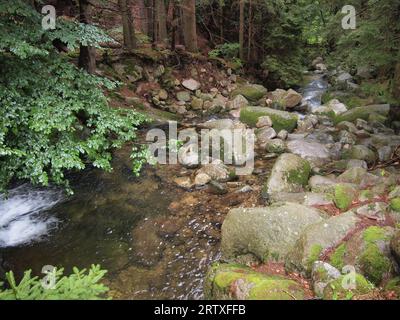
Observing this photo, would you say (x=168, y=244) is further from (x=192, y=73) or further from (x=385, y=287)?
(x=192, y=73)

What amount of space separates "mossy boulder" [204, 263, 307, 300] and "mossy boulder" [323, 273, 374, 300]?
0.33 meters

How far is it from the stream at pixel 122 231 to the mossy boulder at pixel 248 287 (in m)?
0.67

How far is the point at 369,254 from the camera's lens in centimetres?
460

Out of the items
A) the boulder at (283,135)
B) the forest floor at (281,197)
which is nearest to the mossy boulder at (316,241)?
the forest floor at (281,197)

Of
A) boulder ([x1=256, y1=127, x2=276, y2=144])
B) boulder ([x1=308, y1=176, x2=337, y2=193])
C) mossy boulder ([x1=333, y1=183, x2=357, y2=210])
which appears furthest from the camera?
boulder ([x1=256, y1=127, x2=276, y2=144])

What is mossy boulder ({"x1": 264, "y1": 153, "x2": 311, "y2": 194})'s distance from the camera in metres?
7.64

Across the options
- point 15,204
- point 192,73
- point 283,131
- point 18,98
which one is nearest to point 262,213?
point 18,98

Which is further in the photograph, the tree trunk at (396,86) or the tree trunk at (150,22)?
the tree trunk at (150,22)

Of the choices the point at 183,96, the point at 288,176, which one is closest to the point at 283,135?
the point at 288,176

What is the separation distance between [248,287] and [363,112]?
9960mm

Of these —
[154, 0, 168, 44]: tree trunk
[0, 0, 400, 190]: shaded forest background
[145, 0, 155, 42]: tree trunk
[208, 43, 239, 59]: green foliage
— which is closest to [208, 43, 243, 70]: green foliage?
[208, 43, 239, 59]: green foliage

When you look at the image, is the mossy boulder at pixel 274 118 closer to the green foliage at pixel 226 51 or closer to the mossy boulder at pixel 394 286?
the green foliage at pixel 226 51

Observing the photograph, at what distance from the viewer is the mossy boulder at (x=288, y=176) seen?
25.1 feet

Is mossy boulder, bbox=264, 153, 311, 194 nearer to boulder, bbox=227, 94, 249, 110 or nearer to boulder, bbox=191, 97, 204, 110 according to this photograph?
boulder, bbox=227, 94, 249, 110
